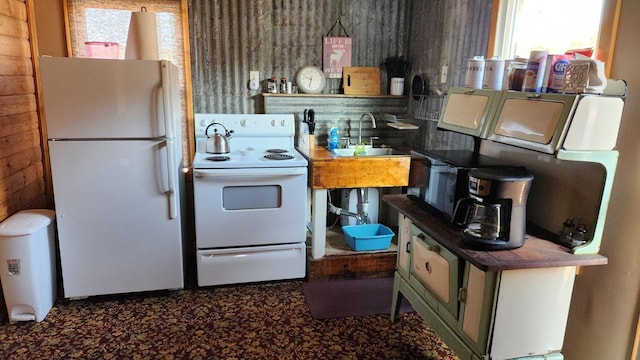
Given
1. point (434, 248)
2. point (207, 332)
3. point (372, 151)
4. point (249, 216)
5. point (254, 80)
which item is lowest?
point (207, 332)

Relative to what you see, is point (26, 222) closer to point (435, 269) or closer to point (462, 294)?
point (435, 269)

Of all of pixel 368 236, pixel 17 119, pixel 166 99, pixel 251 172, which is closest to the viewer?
pixel 166 99

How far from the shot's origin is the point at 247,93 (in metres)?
3.37

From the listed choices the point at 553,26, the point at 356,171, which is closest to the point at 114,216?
the point at 356,171

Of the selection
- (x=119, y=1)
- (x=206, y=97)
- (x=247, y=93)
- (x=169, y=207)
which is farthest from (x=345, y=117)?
(x=119, y=1)

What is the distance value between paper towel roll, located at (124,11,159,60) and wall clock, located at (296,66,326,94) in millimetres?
1131

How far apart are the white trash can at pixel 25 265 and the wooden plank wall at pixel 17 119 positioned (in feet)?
0.69

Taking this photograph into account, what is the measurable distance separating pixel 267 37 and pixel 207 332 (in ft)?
7.20

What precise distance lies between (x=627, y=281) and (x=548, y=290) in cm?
36

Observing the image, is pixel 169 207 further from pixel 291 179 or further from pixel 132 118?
pixel 291 179

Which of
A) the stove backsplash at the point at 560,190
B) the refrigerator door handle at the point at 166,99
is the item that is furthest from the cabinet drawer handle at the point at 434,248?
the refrigerator door handle at the point at 166,99

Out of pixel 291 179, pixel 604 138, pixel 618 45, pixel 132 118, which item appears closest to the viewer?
pixel 604 138

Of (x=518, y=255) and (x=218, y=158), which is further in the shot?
(x=218, y=158)

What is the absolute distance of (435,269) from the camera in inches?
78.8
